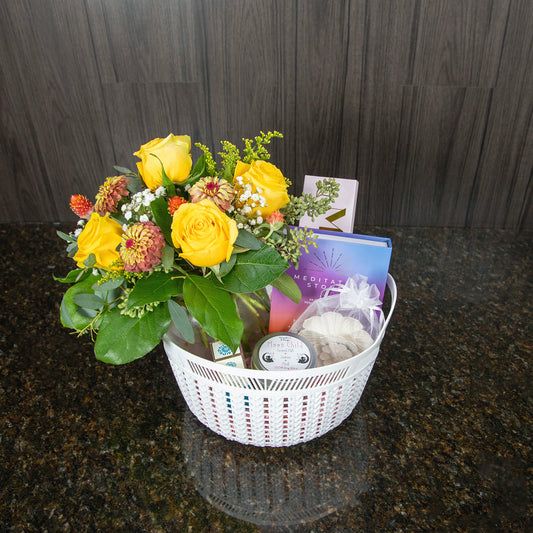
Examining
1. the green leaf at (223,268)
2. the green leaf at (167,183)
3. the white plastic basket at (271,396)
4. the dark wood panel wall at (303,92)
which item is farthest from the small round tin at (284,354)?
the dark wood panel wall at (303,92)

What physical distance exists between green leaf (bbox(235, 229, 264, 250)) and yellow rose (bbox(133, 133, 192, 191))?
120 mm

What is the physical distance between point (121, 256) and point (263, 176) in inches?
7.6

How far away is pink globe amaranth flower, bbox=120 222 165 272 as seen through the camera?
0.47m

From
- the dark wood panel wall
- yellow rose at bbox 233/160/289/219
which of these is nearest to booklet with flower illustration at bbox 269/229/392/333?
yellow rose at bbox 233/160/289/219

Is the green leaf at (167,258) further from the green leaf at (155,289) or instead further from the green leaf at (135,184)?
the green leaf at (135,184)

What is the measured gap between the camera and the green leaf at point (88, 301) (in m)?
0.56

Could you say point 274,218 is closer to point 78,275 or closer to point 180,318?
point 180,318

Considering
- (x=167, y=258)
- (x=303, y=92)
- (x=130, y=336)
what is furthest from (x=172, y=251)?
(x=303, y=92)

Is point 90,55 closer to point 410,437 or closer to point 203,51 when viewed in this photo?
point 203,51

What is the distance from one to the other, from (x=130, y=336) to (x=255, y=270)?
0.17 meters

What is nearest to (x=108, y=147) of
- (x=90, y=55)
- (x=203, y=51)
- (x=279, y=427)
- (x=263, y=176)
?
(x=90, y=55)

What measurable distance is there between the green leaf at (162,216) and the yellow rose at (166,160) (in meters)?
0.04

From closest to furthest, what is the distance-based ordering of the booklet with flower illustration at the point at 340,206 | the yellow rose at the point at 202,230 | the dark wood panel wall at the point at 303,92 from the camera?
the yellow rose at the point at 202,230
the booklet with flower illustration at the point at 340,206
the dark wood panel wall at the point at 303,92

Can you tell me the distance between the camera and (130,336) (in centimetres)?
53
